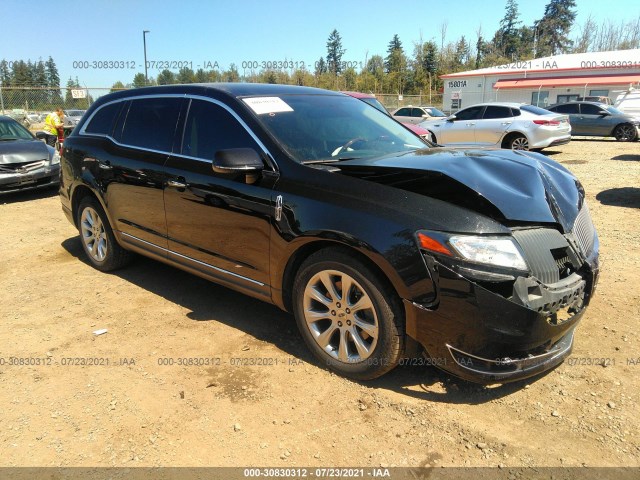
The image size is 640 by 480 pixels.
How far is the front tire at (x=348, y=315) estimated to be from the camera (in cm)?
279

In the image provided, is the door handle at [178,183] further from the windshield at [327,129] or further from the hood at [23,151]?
the hood at [23,151]

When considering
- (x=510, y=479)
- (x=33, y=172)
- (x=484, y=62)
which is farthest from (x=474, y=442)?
(x=484, y=62)

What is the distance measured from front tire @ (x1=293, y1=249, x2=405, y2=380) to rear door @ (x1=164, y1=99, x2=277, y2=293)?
1.40 ft

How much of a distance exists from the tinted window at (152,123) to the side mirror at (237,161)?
3.53 feet

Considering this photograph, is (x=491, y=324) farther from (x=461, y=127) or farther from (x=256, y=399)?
(x=461, y=127)

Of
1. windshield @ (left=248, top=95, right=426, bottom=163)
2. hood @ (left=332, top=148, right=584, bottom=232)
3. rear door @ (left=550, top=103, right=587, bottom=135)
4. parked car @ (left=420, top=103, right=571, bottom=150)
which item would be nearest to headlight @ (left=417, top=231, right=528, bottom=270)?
hood @ (left=332, top=148, right=584, bottom=232)

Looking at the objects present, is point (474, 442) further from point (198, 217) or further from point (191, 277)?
point (191, 277)

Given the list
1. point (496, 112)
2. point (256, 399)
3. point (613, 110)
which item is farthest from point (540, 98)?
point (256, 399)

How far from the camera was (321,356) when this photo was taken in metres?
3.24

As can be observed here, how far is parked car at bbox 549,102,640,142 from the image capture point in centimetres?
1834

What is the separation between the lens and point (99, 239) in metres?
5.21

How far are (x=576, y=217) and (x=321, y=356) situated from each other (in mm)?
1872

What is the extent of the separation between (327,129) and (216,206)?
1039 millimetres

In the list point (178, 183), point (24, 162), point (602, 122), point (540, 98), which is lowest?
point (24, 162)
